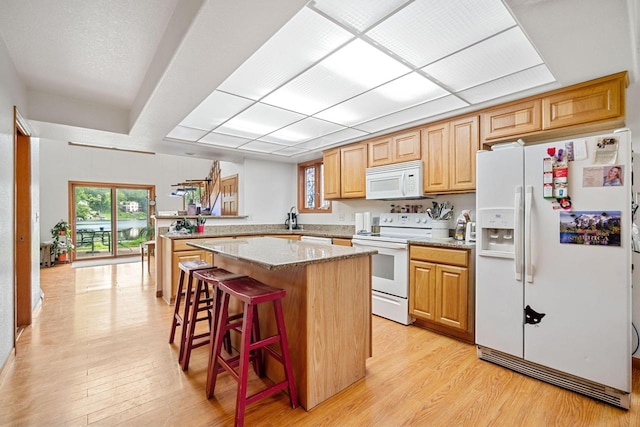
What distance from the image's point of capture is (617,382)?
1.77m

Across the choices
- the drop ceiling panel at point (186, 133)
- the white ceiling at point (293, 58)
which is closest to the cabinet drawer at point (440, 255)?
the white ceiling at point (293, 58)

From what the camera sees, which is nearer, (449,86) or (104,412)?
(104,412)

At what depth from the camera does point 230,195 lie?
588 centimetres

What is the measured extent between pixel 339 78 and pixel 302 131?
141 cm

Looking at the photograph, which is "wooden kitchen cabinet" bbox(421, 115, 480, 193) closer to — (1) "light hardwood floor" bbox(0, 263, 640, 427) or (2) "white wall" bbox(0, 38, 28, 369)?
(1) "light hardwood floor" bbox(0, 263, 640, 427)

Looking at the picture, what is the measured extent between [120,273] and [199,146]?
10.8 ft

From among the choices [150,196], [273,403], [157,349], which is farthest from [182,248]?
[150,196]

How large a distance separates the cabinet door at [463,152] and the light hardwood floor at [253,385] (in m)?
1.53

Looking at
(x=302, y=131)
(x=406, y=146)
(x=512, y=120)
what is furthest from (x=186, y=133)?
(x=512, y=120)

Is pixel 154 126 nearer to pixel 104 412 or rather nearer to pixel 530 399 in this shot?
pixel 104 412

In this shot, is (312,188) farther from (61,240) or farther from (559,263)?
(61,240)

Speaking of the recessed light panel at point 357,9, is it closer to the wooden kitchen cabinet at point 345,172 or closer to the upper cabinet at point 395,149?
the upper cabinet at point 395,149

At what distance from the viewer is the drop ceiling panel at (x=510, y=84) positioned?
85.5 inches

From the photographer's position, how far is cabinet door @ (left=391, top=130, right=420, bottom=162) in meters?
3.36
